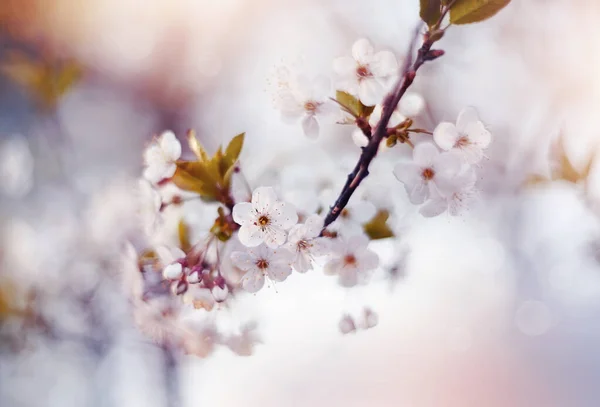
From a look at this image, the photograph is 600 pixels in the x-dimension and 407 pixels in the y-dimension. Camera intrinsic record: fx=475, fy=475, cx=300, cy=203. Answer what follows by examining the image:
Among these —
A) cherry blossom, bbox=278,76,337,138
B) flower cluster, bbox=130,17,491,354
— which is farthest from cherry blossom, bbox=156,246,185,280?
cherry blossom, bbox=278,76,337,138

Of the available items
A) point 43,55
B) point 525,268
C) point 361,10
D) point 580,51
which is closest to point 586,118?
point 580,51

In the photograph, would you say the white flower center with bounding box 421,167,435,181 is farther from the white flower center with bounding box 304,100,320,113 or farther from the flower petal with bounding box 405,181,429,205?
the white flower center with bounding box 304,100,320,113

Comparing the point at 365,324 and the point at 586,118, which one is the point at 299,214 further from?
the point at 586,118

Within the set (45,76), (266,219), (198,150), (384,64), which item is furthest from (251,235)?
(45,76)

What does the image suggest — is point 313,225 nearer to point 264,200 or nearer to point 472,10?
point 264,200

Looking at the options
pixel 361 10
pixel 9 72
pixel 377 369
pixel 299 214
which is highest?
pixel 9 72
